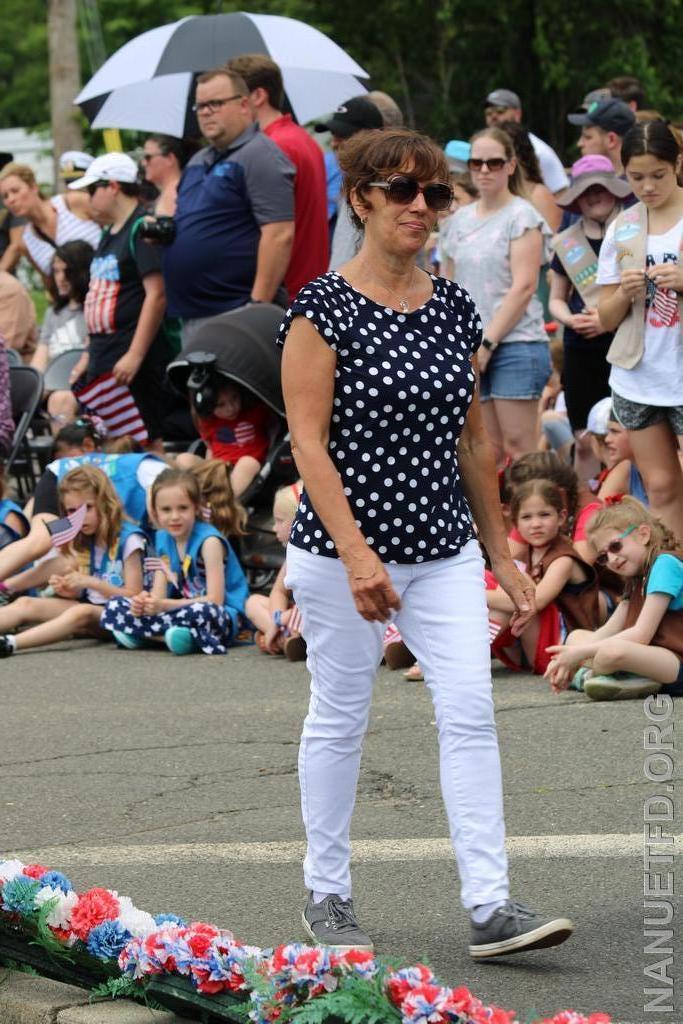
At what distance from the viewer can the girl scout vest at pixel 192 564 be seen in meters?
9.21

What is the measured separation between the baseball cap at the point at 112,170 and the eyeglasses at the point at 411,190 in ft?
22.7

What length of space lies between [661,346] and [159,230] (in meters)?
3.63

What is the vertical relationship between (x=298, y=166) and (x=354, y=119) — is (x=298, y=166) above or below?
below

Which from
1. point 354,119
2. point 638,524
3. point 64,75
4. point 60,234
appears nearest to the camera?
point 638,524

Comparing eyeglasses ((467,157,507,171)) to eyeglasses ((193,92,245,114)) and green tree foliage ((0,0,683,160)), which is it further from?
green tree foliage ((0,0,683,160))

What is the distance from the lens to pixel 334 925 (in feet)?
14.5

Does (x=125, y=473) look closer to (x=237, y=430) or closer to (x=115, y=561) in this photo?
(x=115, y=561)

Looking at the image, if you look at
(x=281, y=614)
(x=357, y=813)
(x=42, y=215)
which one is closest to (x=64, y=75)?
(x=42, y=215)

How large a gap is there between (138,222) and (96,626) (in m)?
2.67

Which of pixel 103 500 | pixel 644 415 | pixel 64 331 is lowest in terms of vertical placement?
pixel 64 331

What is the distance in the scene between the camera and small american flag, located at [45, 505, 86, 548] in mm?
9469

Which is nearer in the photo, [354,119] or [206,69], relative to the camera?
[354,119]

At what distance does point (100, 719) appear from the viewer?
24.5ft

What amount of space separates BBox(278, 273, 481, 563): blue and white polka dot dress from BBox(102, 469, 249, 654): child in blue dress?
4.57 m
